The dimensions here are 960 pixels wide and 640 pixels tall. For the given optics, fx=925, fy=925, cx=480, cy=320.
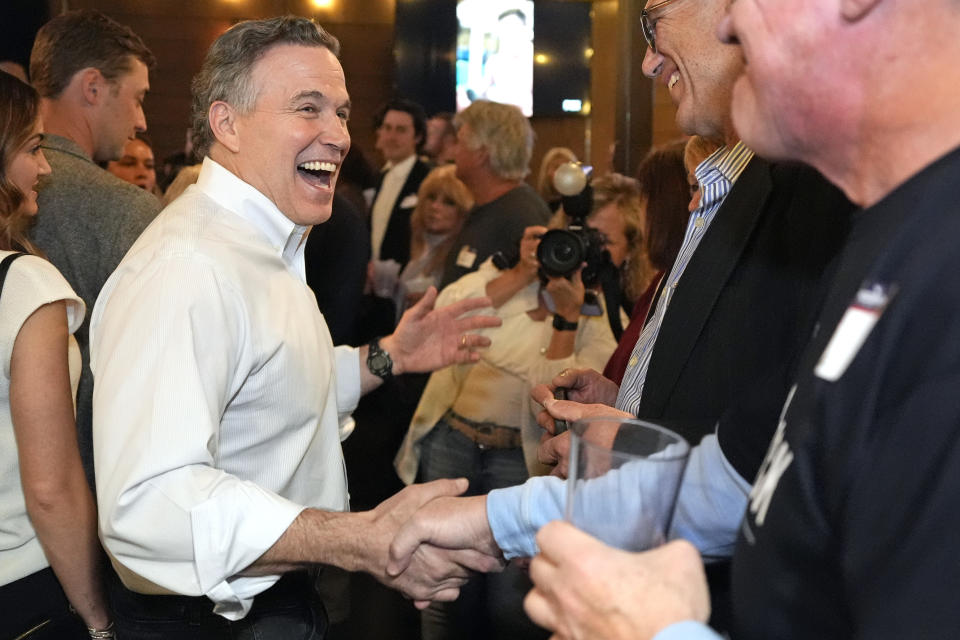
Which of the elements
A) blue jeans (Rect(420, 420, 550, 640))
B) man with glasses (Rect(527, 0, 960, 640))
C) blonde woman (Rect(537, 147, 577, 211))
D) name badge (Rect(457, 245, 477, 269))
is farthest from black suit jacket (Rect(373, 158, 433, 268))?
man with glasses (Rect(527, 0, 960, 640))

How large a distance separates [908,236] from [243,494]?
101cm

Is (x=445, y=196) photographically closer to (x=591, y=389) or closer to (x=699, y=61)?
(x=591, y=389)

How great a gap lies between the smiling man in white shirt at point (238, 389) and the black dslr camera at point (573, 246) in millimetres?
949

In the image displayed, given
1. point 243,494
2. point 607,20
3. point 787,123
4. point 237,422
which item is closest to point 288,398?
point 237,422

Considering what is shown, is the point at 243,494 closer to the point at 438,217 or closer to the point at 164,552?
the point at 164,552

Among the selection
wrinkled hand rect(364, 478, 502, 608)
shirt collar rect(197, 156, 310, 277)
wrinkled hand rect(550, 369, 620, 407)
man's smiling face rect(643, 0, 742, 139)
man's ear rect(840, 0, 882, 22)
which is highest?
man's smiling face rect(643, 0, 742, 139)

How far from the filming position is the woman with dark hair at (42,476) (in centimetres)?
166

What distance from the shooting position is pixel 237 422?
5.20 ft

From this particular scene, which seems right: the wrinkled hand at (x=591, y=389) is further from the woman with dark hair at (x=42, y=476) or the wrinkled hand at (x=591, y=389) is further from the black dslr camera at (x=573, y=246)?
the woman with dark hair at (x=42, y=476)

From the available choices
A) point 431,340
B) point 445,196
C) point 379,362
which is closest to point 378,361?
point 379,362

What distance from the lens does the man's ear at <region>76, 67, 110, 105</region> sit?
8.91ft

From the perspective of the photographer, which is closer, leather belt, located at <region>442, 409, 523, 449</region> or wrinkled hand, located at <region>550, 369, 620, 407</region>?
wrinkled hand, located at <region>550, 369, 620, 407</region>

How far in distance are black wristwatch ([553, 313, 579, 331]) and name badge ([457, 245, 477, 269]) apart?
802 millimetres

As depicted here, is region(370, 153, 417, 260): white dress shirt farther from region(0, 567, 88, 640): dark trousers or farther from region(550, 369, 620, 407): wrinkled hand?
region(0, 567, 88, 640): dark trousers
